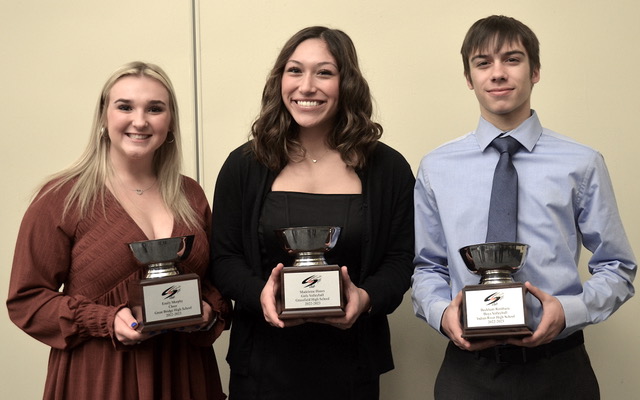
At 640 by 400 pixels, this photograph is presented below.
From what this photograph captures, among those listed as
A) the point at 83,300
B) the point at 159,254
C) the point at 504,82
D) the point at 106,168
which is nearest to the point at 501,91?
the point at 504,82

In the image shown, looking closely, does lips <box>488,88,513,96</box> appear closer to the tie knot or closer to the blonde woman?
Answer: the tie knot

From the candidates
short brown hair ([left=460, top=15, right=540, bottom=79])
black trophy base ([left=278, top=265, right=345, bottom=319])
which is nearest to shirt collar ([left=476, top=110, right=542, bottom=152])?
short brown hair ([left=460, top=15, right=540, bottom=79])

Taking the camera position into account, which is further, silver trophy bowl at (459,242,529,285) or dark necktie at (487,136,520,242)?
dark necktie at (487,136,520,242)

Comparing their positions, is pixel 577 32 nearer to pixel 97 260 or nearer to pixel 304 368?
pixel 304 368

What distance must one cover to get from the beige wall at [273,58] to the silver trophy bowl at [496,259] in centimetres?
116

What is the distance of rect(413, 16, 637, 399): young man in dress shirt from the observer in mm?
1819

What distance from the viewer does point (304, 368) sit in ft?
6.59

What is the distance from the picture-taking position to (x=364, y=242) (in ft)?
6.63

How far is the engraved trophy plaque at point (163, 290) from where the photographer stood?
5.79 feet

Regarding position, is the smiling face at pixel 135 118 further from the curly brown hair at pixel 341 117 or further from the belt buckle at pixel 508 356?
the belt buckle at pixel 508 356

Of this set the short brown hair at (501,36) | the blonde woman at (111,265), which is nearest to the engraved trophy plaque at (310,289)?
the blonde woman at (111,265)

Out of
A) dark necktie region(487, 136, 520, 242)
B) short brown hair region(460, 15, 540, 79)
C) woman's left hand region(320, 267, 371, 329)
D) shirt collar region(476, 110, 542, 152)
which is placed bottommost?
woman's left hand region(320, 267, 371, 329)

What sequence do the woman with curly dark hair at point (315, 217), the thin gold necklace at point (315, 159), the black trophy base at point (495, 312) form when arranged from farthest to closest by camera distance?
the thin gold necklace at point (315, 159) < the woman with curly dark hair at point (315, 217) < the black trophy base at point (495, 312)

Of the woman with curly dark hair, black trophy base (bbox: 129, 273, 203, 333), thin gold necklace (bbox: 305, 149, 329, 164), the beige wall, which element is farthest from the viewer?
the beige wall
